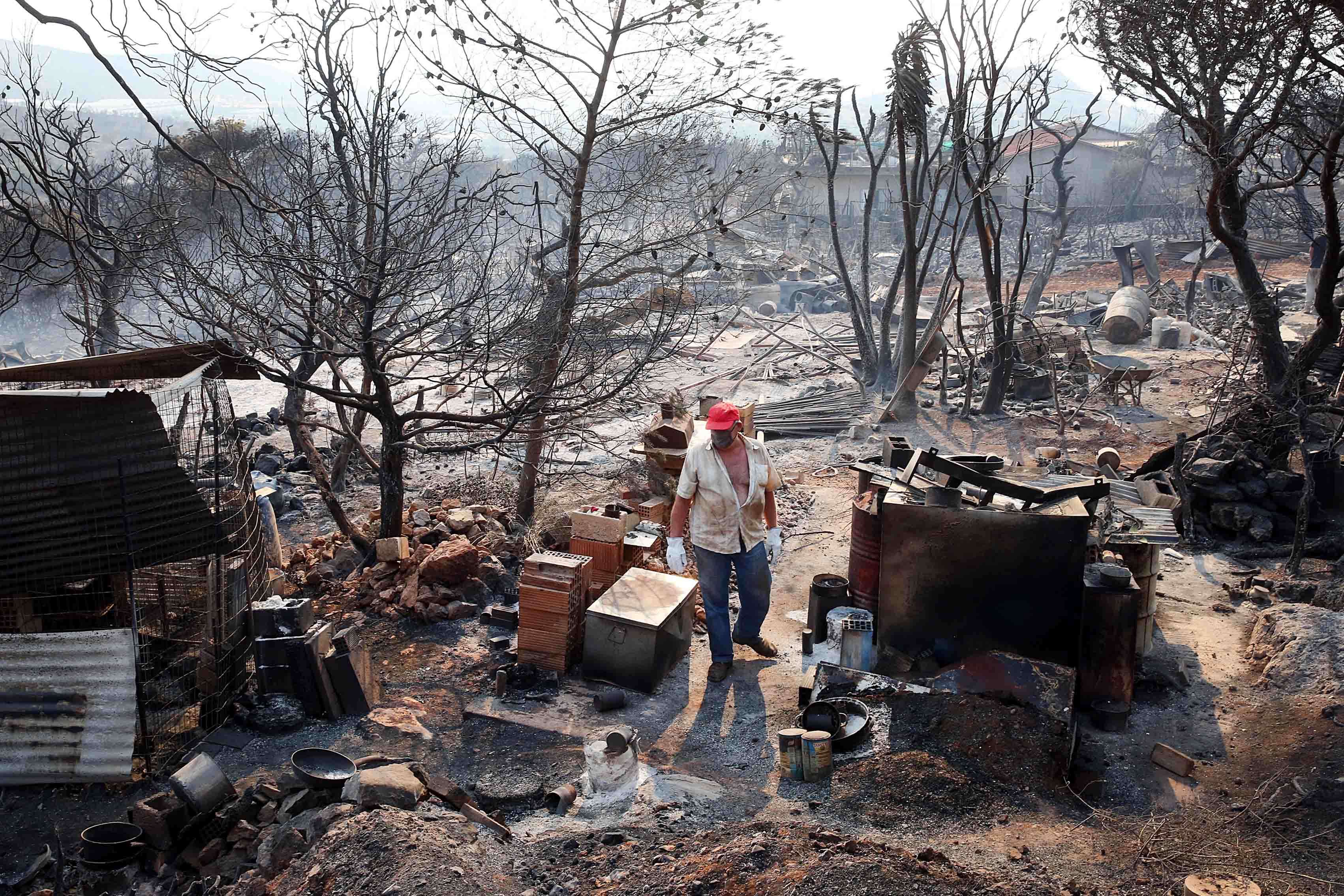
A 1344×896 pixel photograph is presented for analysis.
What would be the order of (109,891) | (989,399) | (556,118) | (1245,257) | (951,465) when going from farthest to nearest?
1. (989,399)
2. (556,118)
3. (1245,257)
4. (951,465)
5. (109,891)

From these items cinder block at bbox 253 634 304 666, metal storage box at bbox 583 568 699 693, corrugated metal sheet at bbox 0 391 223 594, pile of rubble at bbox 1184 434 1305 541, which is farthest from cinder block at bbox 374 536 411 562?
pile of rubble at bbox 1184 434 1305 541

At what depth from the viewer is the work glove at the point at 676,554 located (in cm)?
638

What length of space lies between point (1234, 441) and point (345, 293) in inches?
334

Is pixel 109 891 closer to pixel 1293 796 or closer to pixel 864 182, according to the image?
pixel 1293 796

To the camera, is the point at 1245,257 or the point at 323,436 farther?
the point at 323,436

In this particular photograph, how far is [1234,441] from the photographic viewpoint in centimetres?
933

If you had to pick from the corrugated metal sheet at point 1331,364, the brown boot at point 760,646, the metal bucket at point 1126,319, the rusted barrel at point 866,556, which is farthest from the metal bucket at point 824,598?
the metal bucket at point 1126,319

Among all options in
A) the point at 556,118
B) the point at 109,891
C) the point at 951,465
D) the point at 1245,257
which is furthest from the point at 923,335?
the point at 109,891

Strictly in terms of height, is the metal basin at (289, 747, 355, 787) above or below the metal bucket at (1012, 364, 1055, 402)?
below

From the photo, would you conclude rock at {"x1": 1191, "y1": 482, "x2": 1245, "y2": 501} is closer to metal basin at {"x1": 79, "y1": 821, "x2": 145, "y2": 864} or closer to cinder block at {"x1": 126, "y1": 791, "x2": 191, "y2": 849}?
cinder block at {"x1": 126, "y1": 791, "x2": 191, "y2": 849}

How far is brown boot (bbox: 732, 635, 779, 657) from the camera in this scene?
657 cm

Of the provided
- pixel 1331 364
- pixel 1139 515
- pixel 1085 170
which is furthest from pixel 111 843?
pixel 1085 170

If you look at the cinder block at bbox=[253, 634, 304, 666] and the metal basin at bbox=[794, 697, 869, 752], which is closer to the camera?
the metal basin at bbox=[794, 697, 869, 752]

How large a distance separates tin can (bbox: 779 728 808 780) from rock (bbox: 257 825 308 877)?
2365 millimetres
